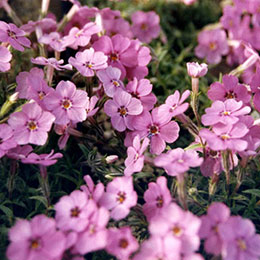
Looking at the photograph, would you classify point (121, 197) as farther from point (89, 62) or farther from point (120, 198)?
point (89, 62)

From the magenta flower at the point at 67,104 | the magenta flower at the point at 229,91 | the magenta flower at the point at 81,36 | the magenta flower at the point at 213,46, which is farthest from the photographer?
the magenta flower at the point at 213,46

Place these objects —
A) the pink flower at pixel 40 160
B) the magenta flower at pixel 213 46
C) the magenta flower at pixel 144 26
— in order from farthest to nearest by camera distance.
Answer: the magenta flower at pixel 213 46
the magenta flower at pixel 144 26
the pink flower at pixel 40 160

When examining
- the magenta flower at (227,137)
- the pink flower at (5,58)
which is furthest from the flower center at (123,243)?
the pink flower at (5,58)

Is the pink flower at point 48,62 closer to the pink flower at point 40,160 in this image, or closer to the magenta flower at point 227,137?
the pink flower at point 40,160

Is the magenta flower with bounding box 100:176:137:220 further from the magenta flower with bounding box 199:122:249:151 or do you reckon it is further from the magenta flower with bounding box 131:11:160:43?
the magenta flower with bounding box 131:11:160:43

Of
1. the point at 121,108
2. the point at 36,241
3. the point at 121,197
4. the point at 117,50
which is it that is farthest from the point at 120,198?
the point at 117,50
